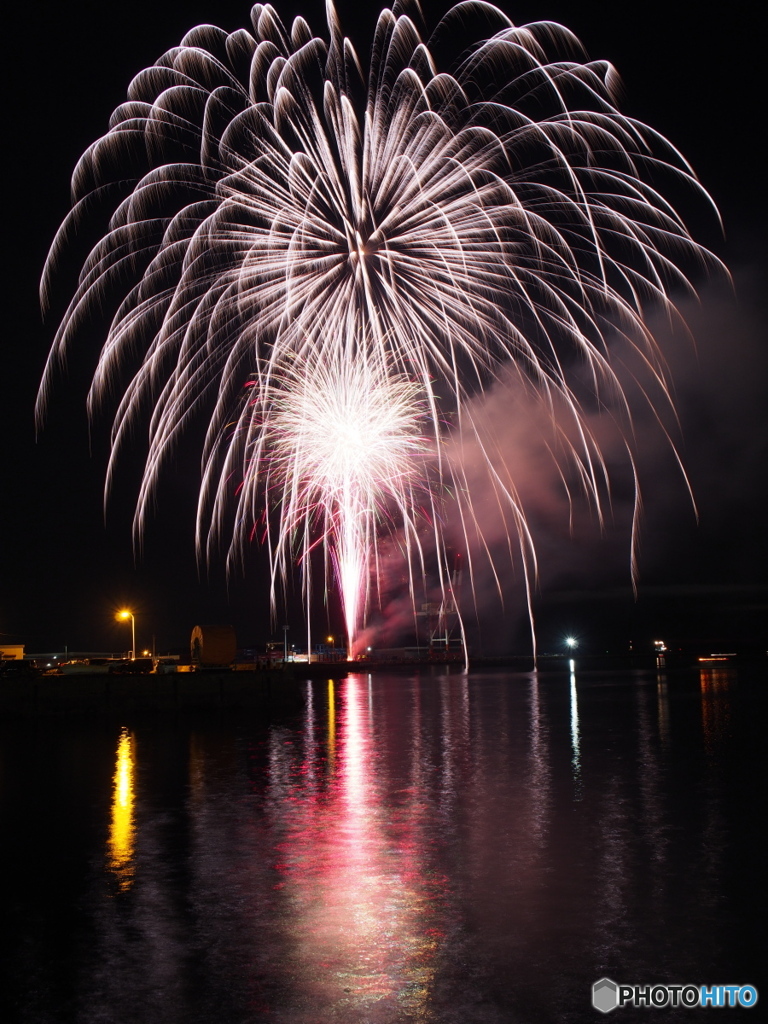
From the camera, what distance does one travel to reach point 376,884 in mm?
Answer: 11414

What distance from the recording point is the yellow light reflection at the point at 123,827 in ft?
41.4

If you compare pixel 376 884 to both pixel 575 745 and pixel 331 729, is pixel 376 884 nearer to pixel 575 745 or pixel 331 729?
pixel 575 745

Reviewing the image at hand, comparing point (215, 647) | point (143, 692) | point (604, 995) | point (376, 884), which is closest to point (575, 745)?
point (376, 884)

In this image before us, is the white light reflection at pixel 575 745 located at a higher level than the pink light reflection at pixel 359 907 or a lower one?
lower

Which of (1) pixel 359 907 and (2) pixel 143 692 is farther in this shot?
(2) pixel 143 692

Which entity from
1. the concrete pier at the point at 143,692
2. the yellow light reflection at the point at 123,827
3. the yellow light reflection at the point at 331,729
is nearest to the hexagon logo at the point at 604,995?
the yellow light reflection at the point at 123,827

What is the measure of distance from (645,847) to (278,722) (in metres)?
29.1

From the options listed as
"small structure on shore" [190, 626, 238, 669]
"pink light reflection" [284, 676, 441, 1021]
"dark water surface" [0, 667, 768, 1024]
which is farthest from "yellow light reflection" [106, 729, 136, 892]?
"small structure on shore" [190, 626, 238, 669]

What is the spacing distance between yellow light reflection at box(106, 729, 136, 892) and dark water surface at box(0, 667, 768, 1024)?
0.06 meters

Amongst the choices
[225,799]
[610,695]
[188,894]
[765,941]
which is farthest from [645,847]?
[610,695]

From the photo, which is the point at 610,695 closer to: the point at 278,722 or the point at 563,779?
the point at 278,722

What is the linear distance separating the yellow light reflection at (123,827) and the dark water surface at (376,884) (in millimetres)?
64

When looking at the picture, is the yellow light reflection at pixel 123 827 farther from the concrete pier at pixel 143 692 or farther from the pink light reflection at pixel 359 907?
the concrete pier at pixel 143 692

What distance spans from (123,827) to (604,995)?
1066 centimetres
